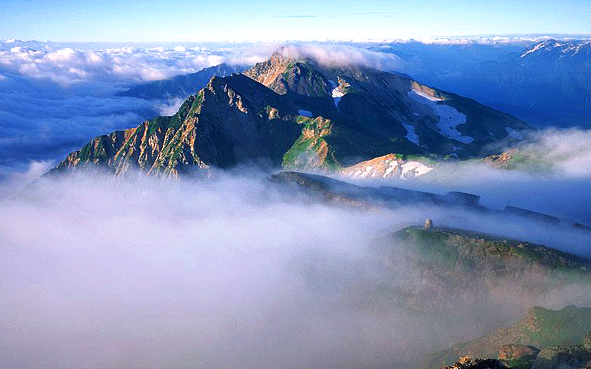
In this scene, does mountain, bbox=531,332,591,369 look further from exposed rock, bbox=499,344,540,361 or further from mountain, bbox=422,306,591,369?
exposed rock, bbox=499,344,540,361

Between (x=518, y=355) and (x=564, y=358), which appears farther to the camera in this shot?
(x=518, y=355)

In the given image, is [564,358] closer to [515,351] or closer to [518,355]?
[518,355]

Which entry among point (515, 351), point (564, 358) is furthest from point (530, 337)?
→ point (564, 358)

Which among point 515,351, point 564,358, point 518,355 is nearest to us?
point 564,358

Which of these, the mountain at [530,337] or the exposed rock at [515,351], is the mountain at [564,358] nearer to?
the mountain at [530,337]

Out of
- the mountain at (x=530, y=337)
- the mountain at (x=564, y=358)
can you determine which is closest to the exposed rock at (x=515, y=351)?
the mountain at (x=530, y=337)

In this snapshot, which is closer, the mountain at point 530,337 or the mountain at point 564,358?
the mountain at point 564,358

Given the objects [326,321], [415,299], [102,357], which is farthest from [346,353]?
[102,357]

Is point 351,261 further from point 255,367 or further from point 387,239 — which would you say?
point 255,367

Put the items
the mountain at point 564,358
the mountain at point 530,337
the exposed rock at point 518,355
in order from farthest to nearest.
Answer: the mountain at point 530,337, the exposed rock at point 518,355, the mountain at point 564,358
